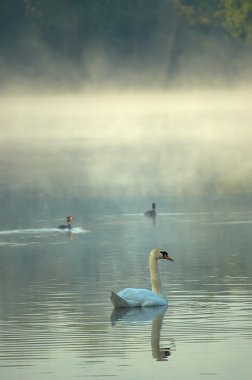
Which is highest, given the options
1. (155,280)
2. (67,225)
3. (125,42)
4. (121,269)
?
(125,42)

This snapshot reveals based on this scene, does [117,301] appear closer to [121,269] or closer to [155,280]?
[155,280]

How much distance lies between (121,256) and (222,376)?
366 inches

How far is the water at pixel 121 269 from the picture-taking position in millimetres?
14375

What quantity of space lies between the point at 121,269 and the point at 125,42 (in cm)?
7774

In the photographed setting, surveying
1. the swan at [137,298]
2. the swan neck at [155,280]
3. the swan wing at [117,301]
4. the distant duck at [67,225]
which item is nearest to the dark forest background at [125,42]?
the distant duck at [67,225]

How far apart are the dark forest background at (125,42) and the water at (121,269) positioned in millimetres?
49947

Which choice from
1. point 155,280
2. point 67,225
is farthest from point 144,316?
point 67,225

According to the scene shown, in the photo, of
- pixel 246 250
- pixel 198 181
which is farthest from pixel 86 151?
pixel 246 250

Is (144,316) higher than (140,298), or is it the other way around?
(140,298)

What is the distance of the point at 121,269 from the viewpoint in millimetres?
21062

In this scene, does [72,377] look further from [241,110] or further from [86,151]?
[241,110]

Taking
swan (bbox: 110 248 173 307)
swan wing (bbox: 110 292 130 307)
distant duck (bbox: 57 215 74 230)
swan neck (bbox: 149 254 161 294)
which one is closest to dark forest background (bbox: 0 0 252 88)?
distant duck (bbox: 57 215 74 230)

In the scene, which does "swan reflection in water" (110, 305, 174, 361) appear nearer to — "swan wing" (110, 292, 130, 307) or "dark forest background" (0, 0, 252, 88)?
"swan wing" (110, 292, 130, 307)

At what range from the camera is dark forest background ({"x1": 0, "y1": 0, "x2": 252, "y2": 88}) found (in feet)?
316
